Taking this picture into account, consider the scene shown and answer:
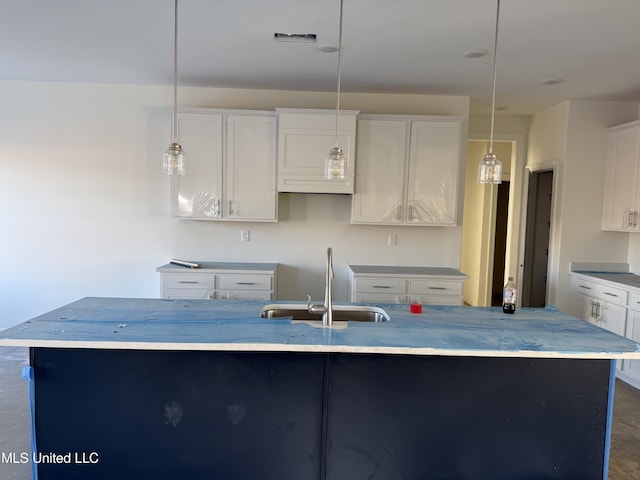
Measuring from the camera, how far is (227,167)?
3.88 m

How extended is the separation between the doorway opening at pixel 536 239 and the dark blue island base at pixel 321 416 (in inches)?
130

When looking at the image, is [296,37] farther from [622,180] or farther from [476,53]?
[622,180]

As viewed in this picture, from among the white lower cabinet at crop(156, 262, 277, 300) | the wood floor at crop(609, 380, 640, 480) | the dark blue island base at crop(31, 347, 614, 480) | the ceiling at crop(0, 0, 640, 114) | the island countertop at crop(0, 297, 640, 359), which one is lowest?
the wood floor at crop(609, 380, 640, 480)

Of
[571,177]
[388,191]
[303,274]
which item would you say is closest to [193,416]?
[303,274]

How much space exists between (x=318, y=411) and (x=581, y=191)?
3795 millimetres

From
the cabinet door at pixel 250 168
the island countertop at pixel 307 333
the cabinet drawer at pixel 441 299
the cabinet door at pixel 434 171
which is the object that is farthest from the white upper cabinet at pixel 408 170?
the island countertop at pixel 307 333

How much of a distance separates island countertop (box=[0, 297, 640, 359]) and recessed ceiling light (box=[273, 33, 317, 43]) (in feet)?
6.30

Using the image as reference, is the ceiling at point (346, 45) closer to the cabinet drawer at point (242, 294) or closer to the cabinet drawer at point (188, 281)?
the cabinet drawer at point (188, 281)

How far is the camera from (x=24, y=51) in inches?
128

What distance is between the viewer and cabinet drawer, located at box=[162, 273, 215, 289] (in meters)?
3.74

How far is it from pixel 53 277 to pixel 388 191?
3.54 m

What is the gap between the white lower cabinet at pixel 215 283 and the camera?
374cm

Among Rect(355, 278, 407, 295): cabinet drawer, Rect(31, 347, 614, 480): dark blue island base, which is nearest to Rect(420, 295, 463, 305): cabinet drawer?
Rect(355, 278, 407, 295): cabinet drawer

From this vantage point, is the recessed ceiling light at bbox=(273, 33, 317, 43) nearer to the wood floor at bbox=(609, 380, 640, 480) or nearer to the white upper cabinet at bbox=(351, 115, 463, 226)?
the white upper cabinet at bbox=(351, 115, 463, 226)
